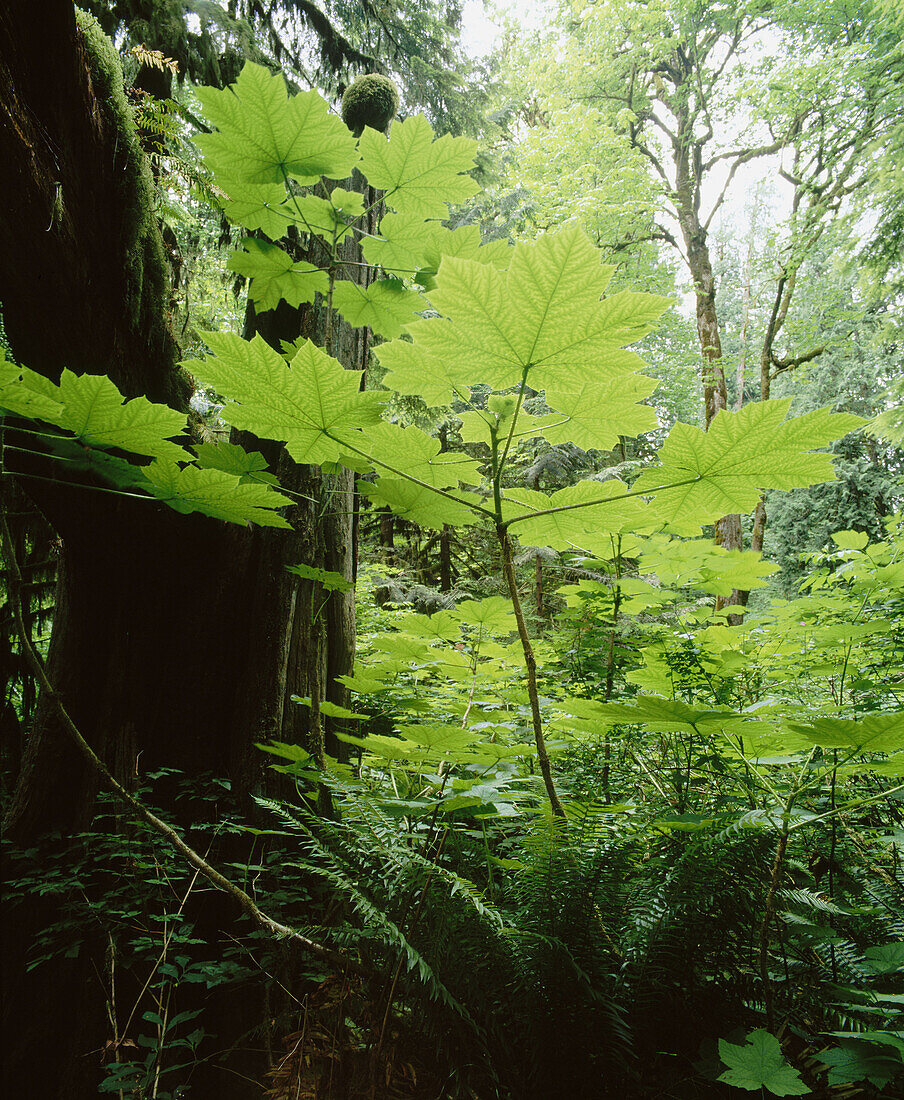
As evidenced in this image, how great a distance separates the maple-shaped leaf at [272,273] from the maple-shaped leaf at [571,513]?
29.1 inches

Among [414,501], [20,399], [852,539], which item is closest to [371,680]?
[414,501]

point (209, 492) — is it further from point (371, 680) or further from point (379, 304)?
point (379, 304)

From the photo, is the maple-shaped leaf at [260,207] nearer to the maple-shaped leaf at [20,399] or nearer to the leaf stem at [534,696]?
the maple-shaped leaf at [20,399]

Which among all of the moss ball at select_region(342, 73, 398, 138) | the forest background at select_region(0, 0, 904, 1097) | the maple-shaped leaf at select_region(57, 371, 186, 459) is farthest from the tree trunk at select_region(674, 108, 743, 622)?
the maple-shaped leaf at select_region(57, 371, 186, 459)

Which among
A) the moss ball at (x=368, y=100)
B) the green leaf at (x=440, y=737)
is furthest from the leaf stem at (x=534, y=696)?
the moss ball at (x=368, y=100)

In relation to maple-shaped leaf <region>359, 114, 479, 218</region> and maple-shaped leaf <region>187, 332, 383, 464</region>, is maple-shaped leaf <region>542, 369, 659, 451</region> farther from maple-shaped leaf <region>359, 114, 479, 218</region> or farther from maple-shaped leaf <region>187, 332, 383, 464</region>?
maple-shaped leaf <region>359, 114, 479, 218</region>

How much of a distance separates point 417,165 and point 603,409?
73 cm

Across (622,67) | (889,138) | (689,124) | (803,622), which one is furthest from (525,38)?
(803,622)

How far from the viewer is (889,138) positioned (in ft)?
20.9

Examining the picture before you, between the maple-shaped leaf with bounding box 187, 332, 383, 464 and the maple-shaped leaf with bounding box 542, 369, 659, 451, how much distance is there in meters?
0.31

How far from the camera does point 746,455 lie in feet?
2.40

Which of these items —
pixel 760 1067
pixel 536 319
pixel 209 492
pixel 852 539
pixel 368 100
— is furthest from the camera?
pixel 368 100

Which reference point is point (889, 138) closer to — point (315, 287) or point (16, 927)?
point (315, 287)

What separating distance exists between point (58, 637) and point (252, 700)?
895mm
